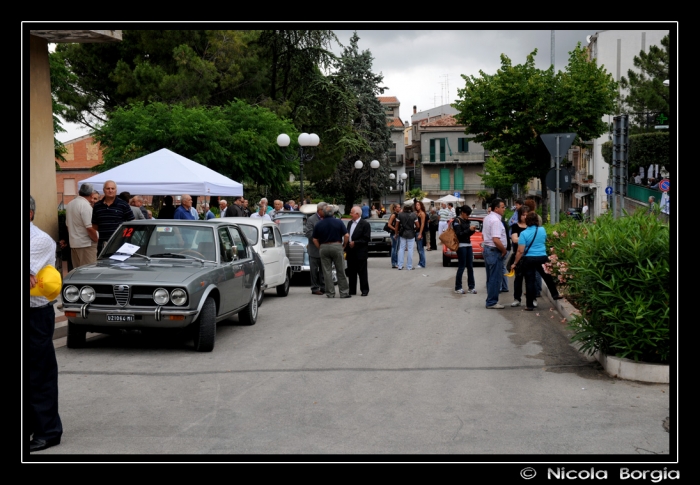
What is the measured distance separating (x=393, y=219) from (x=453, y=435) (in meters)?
18.7

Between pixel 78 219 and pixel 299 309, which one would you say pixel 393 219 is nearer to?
pixel 299 309

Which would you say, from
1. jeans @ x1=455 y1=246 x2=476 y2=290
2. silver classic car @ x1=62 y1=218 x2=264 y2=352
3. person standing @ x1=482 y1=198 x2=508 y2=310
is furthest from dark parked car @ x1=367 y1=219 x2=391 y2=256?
silver classic car @ x1=62 y1=218 x2=264 y2=352

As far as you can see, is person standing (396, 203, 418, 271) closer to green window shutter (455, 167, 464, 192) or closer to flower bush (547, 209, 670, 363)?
flower bush (547, 209, 670, 363)

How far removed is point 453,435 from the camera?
627cm

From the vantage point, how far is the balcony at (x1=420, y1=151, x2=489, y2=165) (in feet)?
317

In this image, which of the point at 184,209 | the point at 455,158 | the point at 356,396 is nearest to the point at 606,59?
the point at 455,158

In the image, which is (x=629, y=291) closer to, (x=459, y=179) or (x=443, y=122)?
(x=459, y=179)

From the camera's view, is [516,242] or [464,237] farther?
[464,237]

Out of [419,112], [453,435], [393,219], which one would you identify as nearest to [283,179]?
[393,219]

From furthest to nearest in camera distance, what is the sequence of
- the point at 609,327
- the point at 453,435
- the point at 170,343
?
1. the point at 170,343
2. the point at 609,327
3. the point at 453,435

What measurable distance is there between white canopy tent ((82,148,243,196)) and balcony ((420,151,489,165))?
265 ft

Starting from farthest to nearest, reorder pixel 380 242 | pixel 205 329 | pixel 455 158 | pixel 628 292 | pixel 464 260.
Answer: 1. pixel 455 158
2. pixel 380 242
3. pixel 464 260
4. pixel 205 329
5. pixel 628 292

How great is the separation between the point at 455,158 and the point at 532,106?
61748 millimetres

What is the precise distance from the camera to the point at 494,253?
14641mm
